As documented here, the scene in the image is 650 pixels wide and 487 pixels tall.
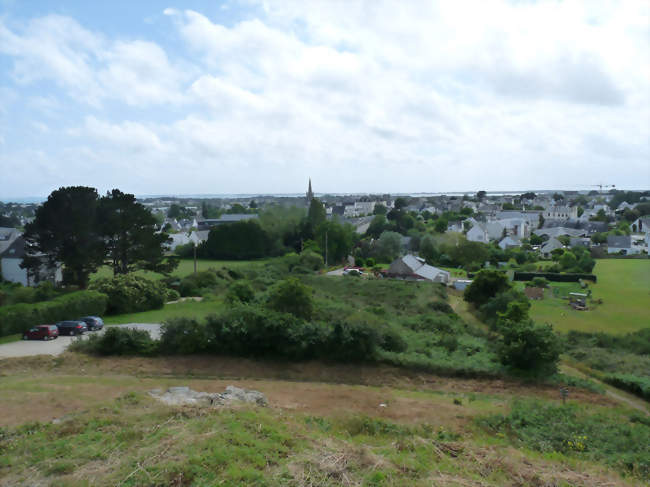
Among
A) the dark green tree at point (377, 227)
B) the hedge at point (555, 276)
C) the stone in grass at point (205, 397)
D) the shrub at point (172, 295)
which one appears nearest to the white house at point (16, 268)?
the shrub at point (172, 295)

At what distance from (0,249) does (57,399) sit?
31414 mm

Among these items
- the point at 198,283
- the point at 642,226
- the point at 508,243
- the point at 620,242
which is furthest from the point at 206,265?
the point at 642,226

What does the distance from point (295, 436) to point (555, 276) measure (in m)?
37.2

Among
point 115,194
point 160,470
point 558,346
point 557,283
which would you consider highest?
point 115,194

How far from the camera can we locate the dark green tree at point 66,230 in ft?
85.9

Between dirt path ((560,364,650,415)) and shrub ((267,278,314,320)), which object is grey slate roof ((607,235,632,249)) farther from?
shrub ((267,278,314,320))

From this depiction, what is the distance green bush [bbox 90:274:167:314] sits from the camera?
24.0 metres

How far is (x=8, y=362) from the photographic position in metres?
14.8

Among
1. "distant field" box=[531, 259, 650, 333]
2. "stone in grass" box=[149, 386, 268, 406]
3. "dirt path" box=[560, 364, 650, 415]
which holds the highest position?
"stone in grass" box=[149, 386, 268, 406]

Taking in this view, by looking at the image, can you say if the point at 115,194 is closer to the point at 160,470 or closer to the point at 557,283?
the point at 160,470

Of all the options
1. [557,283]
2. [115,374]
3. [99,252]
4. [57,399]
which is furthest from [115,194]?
[557,283]

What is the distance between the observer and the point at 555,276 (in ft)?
128

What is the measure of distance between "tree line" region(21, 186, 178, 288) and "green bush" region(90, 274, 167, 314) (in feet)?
12.3

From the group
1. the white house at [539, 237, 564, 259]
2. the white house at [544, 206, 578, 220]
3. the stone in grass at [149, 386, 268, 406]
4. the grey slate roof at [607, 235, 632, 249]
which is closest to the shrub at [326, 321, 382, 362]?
the stone in grass at [149, 386, 268, 406]
